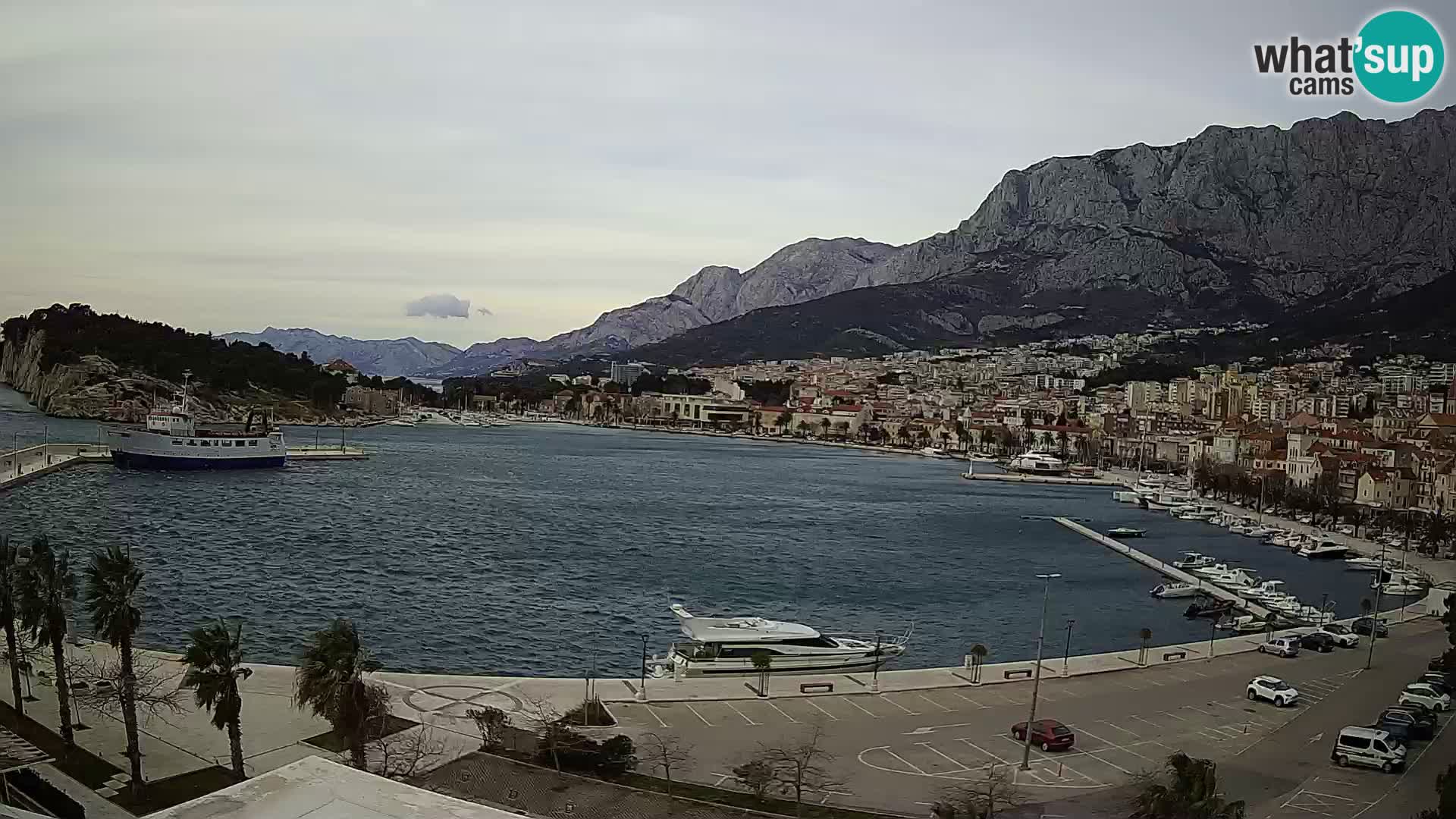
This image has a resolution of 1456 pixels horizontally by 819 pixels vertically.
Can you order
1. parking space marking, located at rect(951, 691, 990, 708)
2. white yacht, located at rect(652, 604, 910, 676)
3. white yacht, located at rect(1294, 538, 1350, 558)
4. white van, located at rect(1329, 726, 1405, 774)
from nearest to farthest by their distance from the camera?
white van, located at rect(1329, 726, 1405, 774)
parking space marking, located at rect(951, 691, 990, 708)
white yacht, located at rect(652, 604, 910, 676)
white yacht, located at rect(1294, 538, 1350, 558)

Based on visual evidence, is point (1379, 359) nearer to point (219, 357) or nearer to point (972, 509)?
point (972, 509)

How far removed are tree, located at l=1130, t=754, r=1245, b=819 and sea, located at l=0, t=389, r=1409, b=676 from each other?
307 inches

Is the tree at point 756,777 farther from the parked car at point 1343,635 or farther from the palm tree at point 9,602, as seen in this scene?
the parked car at point 1343,635

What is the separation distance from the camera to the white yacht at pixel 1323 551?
36.9 m

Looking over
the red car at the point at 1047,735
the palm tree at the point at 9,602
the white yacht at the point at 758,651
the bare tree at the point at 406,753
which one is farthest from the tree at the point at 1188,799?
the palm tree at the point at 9,602

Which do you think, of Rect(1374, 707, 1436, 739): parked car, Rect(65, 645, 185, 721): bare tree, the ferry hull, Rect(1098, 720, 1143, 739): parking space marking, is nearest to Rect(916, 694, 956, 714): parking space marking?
Rect(1098, 720, 1143, 739): parking space marking

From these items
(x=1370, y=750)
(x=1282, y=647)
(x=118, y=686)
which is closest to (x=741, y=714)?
(x=118, y=686)

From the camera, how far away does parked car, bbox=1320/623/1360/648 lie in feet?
67.2

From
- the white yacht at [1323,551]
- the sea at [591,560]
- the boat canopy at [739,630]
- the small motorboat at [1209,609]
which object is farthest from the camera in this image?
the white yacht at [1323,551]

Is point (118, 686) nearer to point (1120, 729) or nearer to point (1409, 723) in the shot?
point (1120, 729)

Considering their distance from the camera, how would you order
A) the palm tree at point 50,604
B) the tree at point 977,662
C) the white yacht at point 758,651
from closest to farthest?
the palm tree at point 50,604, the tree at point 977,662, the white yacht at point 758,651

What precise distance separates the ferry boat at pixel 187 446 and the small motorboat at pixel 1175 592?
4259 cm

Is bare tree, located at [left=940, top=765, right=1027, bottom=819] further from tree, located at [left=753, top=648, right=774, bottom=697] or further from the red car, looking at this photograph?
tree, located at [left=753, top=648, right=774, bottom=697]

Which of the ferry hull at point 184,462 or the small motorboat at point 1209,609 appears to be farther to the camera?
the ferry hull at point 184,462
